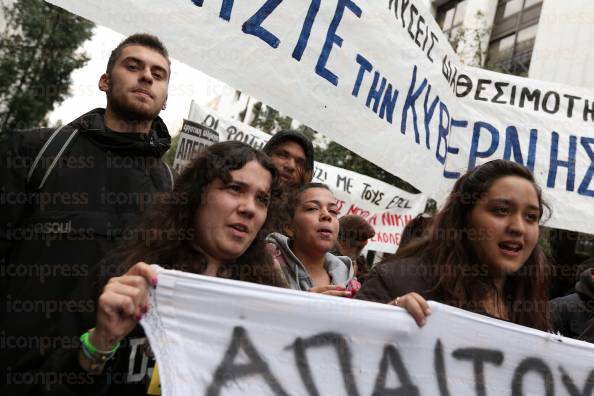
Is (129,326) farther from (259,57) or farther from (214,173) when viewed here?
(259,57)

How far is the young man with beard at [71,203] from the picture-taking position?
1.86 meters

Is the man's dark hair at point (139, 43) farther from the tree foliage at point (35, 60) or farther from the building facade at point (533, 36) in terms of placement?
the tree foliage at point (35, 60)

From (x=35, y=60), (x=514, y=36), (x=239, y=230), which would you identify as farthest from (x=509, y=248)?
(x=514, y=36)

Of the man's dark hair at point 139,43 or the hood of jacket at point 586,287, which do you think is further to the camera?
the hood of jacket at point 586,287

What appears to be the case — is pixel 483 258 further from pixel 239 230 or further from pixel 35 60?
pixel 35 60

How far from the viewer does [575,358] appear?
2148mm

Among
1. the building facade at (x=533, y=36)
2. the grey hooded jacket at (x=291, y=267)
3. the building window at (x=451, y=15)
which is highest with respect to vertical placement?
the building window at (x=451, y=15)

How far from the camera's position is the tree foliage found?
674 inches

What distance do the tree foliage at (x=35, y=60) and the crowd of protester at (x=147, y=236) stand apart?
16.2 m

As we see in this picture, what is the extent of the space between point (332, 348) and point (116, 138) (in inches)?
42.1

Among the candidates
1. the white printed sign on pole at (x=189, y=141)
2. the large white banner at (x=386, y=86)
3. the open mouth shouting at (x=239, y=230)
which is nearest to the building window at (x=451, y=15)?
the large white banner at (x=386, y=86)

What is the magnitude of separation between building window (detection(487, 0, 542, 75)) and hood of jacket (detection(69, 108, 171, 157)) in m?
16.1

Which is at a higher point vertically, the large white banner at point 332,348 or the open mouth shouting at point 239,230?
the open mouth shouting at point 239,230

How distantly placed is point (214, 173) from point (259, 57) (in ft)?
2.64
